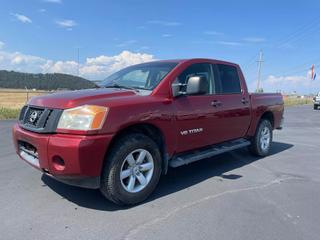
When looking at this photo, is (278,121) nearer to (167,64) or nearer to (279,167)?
(279,167)

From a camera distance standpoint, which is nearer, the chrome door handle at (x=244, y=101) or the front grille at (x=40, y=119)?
the front grille at (x=40, y=119)

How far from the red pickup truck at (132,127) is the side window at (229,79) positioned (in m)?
0.03

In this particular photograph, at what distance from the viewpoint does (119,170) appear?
3.71 meters

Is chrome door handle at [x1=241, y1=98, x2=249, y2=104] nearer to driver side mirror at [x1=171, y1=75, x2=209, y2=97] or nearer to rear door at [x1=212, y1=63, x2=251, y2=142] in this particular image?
rear door at [x1=212, y1=63, x2=251, y2=142]

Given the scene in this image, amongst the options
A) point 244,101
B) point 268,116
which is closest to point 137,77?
point 244,101

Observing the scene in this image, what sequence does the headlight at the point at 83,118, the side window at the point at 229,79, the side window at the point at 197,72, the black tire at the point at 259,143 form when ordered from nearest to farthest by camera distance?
the headlight at the point at 83,118
the side window at the point at 197,72
the side window at the point at 229,79
the black tire at the point at 259,143

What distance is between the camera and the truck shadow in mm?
4008

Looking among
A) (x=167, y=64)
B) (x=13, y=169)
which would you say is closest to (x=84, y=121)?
(x=167, y=64)

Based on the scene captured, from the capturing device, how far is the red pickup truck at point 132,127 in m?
3.46

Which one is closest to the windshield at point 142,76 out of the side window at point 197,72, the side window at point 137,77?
the side window at point 137,77

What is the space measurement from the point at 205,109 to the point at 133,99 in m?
1.42

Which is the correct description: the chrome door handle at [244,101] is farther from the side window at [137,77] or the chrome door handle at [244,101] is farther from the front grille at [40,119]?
the front grille at [40,119]

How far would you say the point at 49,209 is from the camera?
3.71 m

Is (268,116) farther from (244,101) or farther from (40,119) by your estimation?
(40,119)
